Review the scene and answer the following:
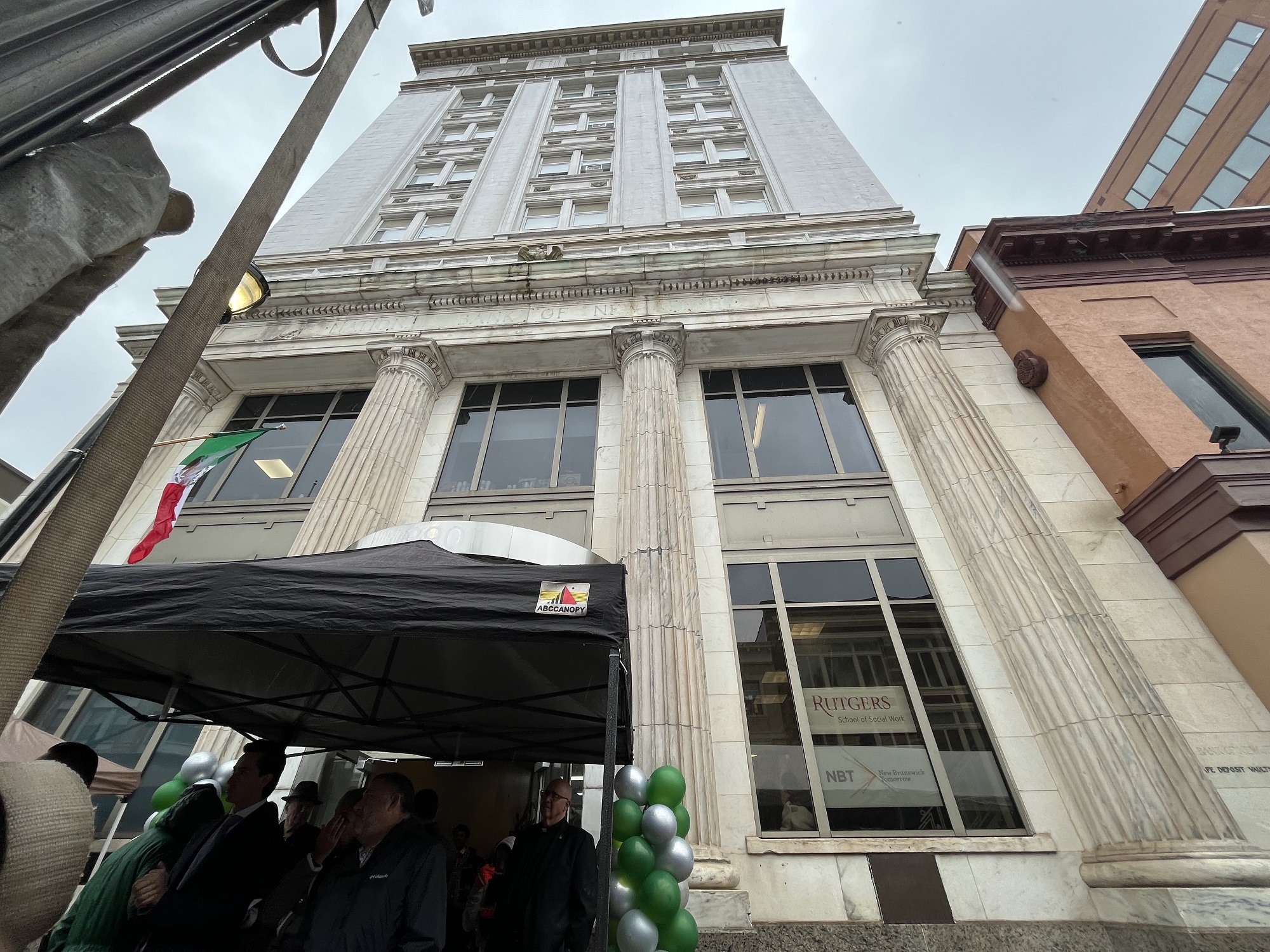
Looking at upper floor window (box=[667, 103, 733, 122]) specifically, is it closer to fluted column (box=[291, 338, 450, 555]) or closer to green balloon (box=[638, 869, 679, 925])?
fluted column (box=[291, 338, 450, 555])

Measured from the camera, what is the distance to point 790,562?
8.34 meters

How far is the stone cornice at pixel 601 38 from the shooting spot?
29.2 metres

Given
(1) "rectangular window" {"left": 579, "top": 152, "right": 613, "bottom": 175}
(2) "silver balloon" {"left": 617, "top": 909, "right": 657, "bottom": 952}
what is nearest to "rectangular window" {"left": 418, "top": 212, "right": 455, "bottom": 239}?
(1) "rectangular window" {"left": 579, "top": 152, "right": 613, "bottom": 175}

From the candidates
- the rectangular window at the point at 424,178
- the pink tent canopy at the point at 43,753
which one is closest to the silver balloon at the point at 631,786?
the pink tent canopy at the point at 43,753

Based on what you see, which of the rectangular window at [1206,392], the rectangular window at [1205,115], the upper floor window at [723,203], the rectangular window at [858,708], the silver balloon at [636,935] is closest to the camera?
the silver balloon at [636,935]

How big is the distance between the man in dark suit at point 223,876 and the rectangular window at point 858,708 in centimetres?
497

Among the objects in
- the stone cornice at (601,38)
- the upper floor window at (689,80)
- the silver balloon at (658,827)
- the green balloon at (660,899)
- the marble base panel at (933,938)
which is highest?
the stone cornice at (601,38)

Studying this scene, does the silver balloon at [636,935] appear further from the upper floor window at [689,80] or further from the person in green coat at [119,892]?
the upper floor window at [689,80]

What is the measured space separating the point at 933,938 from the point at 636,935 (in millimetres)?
3335

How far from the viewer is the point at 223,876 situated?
3.23 metres

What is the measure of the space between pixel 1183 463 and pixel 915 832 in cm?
625

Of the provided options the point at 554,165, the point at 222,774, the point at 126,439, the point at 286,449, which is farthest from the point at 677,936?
the point at 554,165

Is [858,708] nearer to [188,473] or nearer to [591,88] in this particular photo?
[188,473]

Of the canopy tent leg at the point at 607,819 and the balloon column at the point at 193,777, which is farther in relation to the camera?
the balloon column at the point at 193,777
